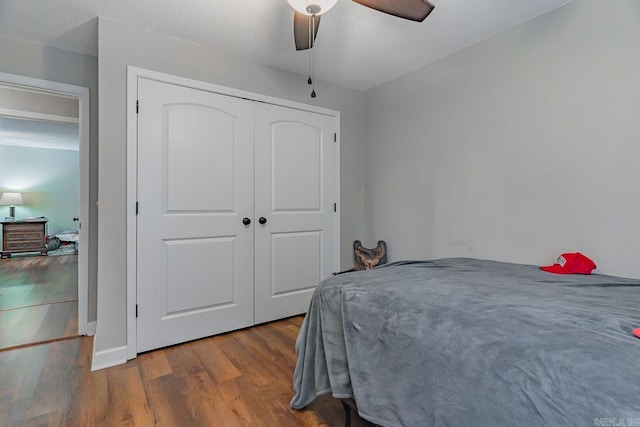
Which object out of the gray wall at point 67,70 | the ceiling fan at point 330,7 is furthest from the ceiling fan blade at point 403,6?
the gray wall at point 67,70

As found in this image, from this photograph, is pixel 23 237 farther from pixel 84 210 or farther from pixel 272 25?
pixel 272 25

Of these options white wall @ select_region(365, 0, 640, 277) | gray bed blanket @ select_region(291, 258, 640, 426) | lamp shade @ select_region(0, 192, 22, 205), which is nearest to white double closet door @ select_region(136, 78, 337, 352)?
white wall @ select_region(365, 0, 640, 277)

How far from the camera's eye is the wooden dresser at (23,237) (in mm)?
6047

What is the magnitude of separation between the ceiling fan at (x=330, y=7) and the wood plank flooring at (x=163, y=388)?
6.37 feet

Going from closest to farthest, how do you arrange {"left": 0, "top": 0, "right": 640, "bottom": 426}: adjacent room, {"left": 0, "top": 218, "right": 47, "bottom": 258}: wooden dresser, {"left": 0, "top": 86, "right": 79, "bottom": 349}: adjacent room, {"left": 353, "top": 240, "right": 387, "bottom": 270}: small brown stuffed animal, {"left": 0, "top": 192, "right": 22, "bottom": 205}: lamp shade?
1. {"left": 0, "top": 0, "right": 640, "bottom": 426}: adjacent room
2. {"left": 0, "top": 86, "right": 79, "bottom": 349}: adjacent room
3. {"left": 353, "top": 240, "right": 387, "bottom": 270}: small brown stuffed animal
4. {"left": 0, "top": 218, "right": 47, "bottom": 258}: wooden dresser
5. {"left": 0, "top": 192, "right": 22, "bottom": 205}: lamp shade

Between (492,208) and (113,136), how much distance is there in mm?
2733

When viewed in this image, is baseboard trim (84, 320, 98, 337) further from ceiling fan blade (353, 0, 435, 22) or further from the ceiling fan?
ceiling fan blade (353, 0, 435, 22)

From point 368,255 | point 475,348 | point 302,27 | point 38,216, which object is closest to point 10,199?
point 38,216

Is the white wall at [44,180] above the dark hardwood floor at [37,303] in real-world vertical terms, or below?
above

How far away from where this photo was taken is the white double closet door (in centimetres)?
227

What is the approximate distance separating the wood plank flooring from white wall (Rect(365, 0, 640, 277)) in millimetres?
1612

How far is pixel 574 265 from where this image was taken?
173cm

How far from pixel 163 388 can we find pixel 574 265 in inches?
94.8

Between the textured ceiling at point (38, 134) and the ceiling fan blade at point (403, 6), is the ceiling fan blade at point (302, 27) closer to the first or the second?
the ceiling fan blade at point (403, 6)
